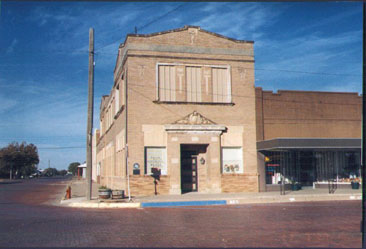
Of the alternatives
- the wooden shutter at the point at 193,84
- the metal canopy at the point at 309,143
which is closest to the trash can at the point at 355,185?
the metal canopy at the point at 309,143

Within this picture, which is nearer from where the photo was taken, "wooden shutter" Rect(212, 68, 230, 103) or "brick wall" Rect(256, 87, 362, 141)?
"wooden shutter" Rect(212, 68, 230, 103)

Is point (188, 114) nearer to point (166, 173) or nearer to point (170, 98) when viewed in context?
point (170, 98)

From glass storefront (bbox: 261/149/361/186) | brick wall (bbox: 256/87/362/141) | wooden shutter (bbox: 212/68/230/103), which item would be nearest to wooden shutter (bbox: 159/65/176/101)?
wooden shutter (bbox: 212/68/230/103)

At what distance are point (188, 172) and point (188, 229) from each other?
15.7 meters

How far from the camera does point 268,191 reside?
2869 centimetres

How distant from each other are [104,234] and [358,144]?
66.9ft

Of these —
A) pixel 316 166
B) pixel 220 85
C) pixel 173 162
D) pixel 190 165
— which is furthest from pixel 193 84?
pixel 316 166

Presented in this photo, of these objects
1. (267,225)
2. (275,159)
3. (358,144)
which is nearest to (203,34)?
(275,159)

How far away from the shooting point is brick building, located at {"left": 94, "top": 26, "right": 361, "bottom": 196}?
88.0 feet

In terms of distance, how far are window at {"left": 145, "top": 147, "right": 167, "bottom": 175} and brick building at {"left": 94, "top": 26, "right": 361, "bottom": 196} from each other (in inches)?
2.5

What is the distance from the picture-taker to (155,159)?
27.1 metres

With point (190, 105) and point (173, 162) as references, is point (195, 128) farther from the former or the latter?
point (173, 162)

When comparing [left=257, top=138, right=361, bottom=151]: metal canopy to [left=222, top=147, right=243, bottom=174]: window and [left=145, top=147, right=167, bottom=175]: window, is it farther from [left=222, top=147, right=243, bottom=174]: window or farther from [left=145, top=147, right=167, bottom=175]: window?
[left=145, top=147, right=167, bottom=175]: window

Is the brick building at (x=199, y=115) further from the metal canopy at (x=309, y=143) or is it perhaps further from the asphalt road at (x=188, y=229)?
the asphalt road at (x=188, y=229)
